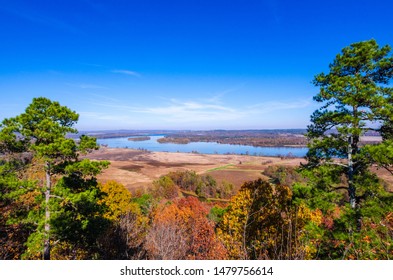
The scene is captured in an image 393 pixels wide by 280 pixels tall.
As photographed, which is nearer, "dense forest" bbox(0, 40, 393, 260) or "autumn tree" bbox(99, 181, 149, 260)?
"dense forest" bbox(0, 40, 393, 260)

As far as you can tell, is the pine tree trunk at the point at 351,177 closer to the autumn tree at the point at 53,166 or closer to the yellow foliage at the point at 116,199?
the autumn tree at the point at 53,166

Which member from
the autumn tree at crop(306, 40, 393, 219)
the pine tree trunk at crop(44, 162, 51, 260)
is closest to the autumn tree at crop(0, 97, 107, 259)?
the pine tree trunk at crop(44, 162, 51, 260)

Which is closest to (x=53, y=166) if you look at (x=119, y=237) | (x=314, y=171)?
(x=119, y=237)

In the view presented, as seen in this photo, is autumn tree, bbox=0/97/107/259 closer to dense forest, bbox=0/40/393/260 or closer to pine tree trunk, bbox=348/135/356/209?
dense forest, bbox=0/40/393/260

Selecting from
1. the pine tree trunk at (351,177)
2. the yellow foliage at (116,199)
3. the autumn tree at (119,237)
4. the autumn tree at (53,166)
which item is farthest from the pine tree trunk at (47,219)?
the pine tree trunk at (351,177)
